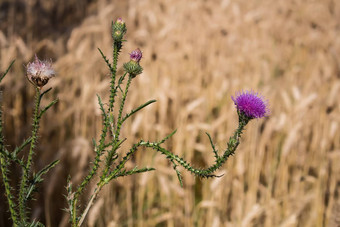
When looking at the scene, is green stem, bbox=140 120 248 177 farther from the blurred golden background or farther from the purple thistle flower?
the blurred golden background

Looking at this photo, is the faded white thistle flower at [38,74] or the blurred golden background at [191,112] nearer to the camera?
the faded white thistle flower at [38,74]

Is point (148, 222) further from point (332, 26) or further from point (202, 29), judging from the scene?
point (332, 26)

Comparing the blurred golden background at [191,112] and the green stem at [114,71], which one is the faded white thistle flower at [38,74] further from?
the blurred golden background at [191,112]

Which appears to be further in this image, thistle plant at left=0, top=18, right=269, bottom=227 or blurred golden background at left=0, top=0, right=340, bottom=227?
blurred golden background at left=0, top=0, right=340, bottom=227

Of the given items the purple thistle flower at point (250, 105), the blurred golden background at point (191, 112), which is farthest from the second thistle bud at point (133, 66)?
the blurred golden background at point (191, 112)

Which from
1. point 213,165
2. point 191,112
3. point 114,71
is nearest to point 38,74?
point 114,71

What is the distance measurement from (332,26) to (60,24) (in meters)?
Answer: 1.79

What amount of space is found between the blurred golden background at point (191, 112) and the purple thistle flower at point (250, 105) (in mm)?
712

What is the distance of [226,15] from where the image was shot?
2664 millimetres

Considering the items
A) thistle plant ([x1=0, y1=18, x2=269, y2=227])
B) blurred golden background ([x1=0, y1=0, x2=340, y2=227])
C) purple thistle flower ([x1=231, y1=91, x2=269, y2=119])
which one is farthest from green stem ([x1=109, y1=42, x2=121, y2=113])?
blurred golden background ([x1=0, y1=0, x2=340, y2=227])

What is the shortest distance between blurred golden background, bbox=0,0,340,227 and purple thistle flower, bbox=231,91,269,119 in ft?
2.33

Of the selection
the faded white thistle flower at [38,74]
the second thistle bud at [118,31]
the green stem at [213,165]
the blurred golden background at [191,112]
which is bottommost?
the green stem at [213,165]

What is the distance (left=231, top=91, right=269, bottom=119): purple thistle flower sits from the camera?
1.41 feet

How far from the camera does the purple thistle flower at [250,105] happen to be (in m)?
0.43
